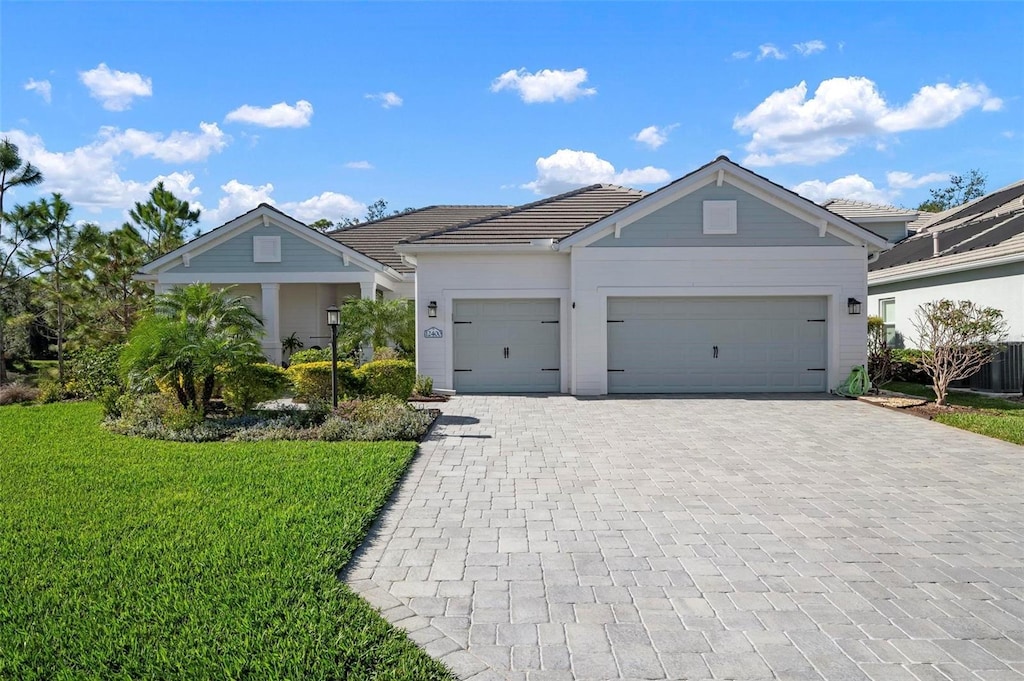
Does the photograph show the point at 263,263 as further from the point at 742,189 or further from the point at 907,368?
the point at 907,368

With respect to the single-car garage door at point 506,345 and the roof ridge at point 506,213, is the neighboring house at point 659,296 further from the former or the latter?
the roof ridge at point 506,213

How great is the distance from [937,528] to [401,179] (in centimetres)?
1883

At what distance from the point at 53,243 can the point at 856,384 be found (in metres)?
22.0

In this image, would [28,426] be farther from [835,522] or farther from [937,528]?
[937,528]

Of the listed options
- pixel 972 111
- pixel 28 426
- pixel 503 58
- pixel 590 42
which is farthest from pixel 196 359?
pixel 972 111

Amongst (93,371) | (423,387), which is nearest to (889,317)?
(423,387)


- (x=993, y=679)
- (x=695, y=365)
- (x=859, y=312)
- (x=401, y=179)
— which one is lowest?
(x=993, y=679)

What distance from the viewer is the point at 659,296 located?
13.8 metres

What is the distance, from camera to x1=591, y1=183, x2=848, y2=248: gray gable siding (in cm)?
1355

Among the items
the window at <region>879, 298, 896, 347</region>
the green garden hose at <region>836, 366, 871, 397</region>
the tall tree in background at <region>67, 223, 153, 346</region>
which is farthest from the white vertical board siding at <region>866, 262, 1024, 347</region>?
the tall tree in background at <region>67, 223, 153, 346</region>

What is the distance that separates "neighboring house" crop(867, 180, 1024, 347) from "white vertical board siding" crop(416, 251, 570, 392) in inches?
375

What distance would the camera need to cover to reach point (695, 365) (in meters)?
14.0

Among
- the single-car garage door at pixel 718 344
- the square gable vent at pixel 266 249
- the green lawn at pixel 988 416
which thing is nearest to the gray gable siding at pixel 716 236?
the single-car garage door at pixel 718 344

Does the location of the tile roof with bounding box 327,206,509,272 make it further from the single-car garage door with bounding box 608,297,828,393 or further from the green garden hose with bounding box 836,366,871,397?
the green garden hose with bounding box 836,366,871,397
